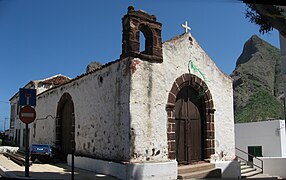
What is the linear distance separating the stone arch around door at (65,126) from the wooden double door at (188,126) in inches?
185

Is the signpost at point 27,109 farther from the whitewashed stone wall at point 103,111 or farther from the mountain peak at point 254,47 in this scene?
the mountain peak at point 254,47

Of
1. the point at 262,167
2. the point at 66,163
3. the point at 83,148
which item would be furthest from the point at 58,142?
the point at 262,167

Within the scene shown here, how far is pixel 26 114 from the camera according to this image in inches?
328

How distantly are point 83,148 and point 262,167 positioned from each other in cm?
839

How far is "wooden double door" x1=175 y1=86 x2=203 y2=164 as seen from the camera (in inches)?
386

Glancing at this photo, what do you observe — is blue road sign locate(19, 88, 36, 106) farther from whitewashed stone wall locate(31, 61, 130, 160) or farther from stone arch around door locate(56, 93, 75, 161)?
stone arch around door locate(56, 93, 75, 161)

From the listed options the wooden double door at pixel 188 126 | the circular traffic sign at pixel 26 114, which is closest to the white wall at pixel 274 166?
the wooden double door at pixel 188 126

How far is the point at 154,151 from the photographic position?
868 centimetres

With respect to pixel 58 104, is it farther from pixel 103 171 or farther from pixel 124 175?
pixel 124 175

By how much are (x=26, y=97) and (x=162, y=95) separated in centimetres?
427

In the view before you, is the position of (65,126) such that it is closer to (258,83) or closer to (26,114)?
(26,114)

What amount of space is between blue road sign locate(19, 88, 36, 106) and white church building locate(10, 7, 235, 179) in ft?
7.52

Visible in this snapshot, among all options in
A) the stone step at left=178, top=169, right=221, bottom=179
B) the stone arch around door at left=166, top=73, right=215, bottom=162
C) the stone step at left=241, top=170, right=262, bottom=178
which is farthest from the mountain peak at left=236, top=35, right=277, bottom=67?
the stone step at left=178, top=169, right=221, bottom=179

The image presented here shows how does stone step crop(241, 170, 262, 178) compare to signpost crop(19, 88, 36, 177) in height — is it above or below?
below
